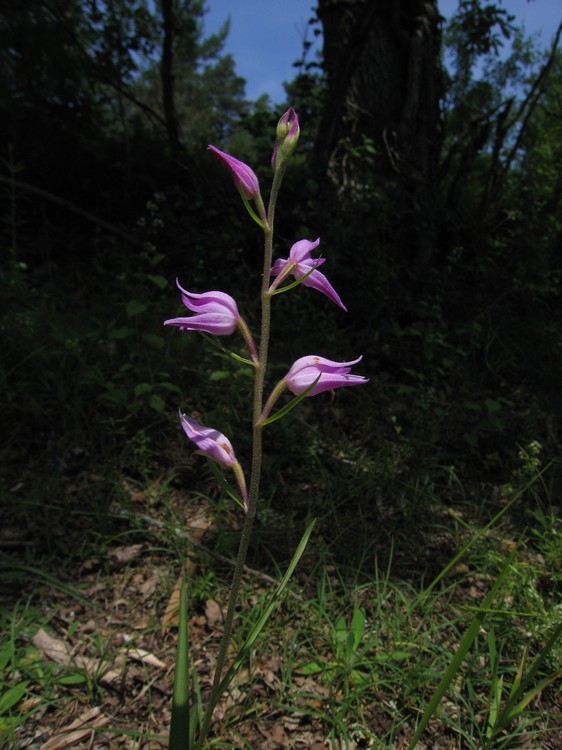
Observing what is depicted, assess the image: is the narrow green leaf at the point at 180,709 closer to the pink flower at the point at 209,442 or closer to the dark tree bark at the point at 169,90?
the pink flower at the point at 209,442

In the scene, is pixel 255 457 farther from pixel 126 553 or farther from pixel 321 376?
pixel 126 553

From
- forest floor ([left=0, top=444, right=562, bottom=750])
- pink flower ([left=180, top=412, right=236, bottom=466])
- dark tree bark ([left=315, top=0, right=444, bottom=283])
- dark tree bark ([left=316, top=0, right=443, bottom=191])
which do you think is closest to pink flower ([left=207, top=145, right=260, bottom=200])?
pink flower ([left=180, top=412, right=236, bottom=466])

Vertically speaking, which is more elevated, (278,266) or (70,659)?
(278,266)

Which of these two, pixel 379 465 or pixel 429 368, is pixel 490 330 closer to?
pixel 429 368

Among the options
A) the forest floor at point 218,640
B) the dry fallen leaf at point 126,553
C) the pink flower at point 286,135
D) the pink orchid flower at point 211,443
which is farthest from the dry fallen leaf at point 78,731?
the pink flower at point 286,135

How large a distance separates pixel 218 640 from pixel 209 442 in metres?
1.01

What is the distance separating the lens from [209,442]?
41.3 inches

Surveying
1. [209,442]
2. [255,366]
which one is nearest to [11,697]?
[209,442]

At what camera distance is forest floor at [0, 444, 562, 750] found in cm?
137

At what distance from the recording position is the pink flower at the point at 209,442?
1.04 m

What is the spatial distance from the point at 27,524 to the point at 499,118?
4.69m

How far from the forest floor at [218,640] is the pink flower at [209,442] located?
748mm

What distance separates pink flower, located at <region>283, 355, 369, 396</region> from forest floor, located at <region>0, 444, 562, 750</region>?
2.22ft

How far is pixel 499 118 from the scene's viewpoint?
4199 millimetres
